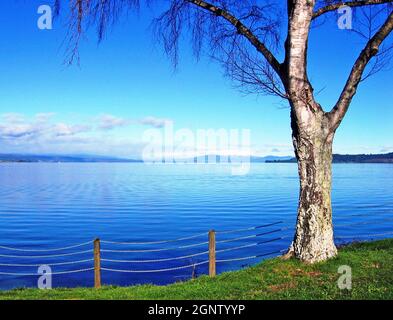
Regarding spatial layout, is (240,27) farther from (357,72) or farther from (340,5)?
(357,72)

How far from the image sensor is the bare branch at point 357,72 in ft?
45.2

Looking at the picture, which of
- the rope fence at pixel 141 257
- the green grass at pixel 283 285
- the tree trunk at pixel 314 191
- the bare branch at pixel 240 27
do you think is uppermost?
the bare branch at pixel 240 27

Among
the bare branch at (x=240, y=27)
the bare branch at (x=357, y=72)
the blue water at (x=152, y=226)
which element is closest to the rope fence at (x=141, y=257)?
the blue water at (x=152, y=226)

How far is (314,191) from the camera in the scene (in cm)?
1357

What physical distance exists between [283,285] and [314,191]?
317 centimetres

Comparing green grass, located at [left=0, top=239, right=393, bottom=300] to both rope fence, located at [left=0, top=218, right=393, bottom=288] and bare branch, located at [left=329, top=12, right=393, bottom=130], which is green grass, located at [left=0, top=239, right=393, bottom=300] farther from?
rope fence, located at [left=0, top=218, right=393, bottom=288]

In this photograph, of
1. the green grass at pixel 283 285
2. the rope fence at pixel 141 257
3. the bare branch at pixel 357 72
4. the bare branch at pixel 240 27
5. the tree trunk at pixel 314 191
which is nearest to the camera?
the green grass at pixel 283 285

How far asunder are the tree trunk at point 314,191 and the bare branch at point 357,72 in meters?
0.41

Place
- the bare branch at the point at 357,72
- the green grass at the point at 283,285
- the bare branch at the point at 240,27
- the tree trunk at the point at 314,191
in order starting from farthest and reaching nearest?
the bare branch at the point at 240,27 → the bare branch at the point at 357,72 → the tree trunk at the point at 314,191 → the green grass at the point at 283,285

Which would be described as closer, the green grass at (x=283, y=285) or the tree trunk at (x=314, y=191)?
the green grass at (x=283, y=285)

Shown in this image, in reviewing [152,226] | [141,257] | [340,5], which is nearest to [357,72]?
[340,5]

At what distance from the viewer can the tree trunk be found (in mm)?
13523

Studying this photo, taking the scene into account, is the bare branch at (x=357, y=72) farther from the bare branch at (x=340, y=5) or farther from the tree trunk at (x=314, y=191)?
the bare branch at (x=340, y=5)

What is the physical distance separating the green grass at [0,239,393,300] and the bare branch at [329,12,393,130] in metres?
4.21
